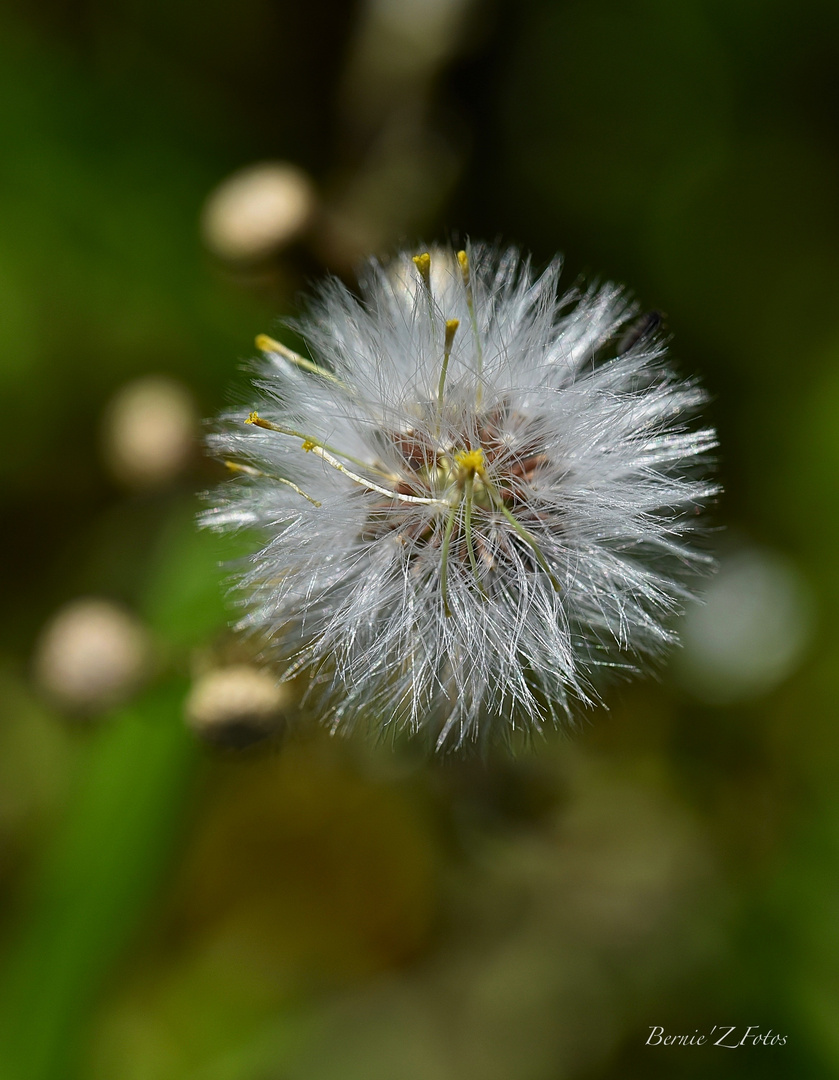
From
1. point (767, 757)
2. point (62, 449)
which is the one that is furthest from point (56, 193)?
point (767, 757)

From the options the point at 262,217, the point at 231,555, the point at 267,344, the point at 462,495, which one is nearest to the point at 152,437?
the point at 231,555

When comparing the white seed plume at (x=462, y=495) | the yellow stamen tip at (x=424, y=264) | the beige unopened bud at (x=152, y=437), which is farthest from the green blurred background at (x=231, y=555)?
the yellow stamen tip at (x=424, y=264)

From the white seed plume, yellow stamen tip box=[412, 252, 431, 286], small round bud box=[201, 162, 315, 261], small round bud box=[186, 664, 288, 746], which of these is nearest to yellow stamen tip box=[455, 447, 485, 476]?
the white seed plume

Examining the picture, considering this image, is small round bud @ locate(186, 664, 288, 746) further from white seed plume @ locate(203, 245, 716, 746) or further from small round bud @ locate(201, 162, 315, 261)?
small round bud @ locate(201, 162, 315, 261)

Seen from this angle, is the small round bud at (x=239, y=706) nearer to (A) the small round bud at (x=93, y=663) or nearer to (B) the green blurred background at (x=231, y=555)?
(A) the small round bud at (x=93, y=663)

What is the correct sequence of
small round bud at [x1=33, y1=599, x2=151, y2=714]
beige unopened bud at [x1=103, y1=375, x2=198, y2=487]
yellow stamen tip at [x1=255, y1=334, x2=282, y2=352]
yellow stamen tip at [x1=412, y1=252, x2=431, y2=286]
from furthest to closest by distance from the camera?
beige unopened bud at [x1=103, y1=375, x2=198, y2=487] → small round bud at [x1=33, y1=599, x2=151, y2=714] → yellow stamen tip at [x1=255, y1=334, x2=282, y2=352] → yellow stamen tip at [x1=412, y1=252, x2=431, y2=286]

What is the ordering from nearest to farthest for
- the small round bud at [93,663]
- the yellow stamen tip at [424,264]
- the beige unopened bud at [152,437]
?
the yellow stamen tip at [424,264] < the small round bud at [93,663] < the beige unopened bud at [152,437]

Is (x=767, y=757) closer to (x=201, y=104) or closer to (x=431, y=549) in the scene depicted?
(x=431, y=549)
